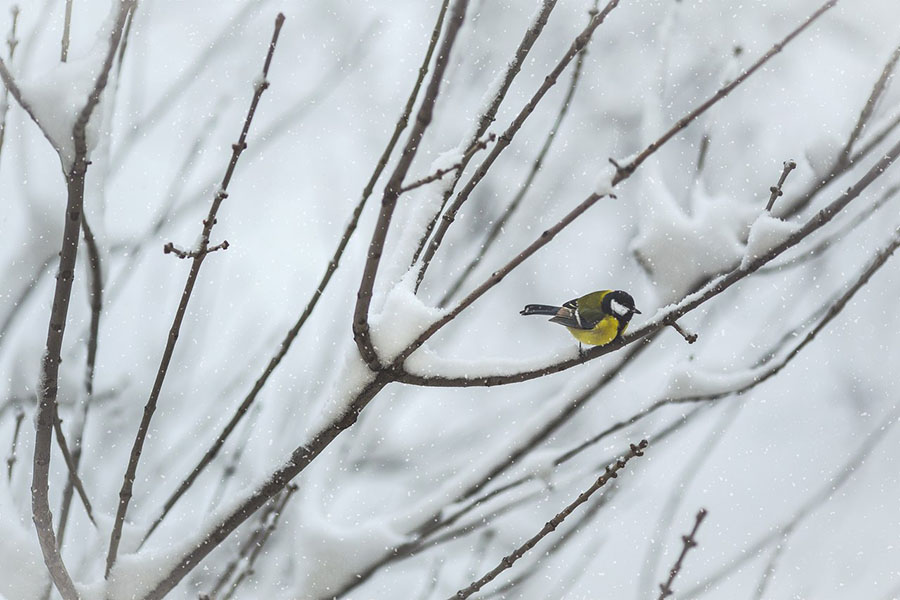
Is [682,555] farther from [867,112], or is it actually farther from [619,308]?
[619,308]

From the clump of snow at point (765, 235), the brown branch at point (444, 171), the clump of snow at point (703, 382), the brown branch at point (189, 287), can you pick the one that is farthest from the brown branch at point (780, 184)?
the brown branch at point (189, 287)

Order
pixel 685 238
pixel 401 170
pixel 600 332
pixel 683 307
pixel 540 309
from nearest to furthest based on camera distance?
pixel 401 170 → pixel 683 307 → pixel 685 238 → pixel 540 309 → pixel 600 332

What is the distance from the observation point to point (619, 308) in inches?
112

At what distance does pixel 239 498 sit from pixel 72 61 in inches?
38.0

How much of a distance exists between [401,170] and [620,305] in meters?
1.94

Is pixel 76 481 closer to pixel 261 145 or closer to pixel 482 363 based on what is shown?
pixel 482 363

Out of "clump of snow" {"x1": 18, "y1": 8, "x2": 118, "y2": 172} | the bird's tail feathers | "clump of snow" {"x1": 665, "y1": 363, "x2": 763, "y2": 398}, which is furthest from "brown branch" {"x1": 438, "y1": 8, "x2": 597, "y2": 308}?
"clump of snow" {"x1": 18, "y1": 8, "x2": 118, "y2": 172}

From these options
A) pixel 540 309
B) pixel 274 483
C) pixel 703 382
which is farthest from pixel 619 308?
pixel 274 483

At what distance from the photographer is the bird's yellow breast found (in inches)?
103

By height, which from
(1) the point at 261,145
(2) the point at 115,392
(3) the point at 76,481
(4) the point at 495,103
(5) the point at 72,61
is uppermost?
(1) the point at 261,145

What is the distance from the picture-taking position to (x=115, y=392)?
2.86 meters

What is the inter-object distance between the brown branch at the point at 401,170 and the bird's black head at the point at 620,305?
5.43 feet

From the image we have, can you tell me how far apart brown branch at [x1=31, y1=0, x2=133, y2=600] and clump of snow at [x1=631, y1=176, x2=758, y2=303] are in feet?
4.54

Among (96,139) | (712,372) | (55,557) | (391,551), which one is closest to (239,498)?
(55,557)
